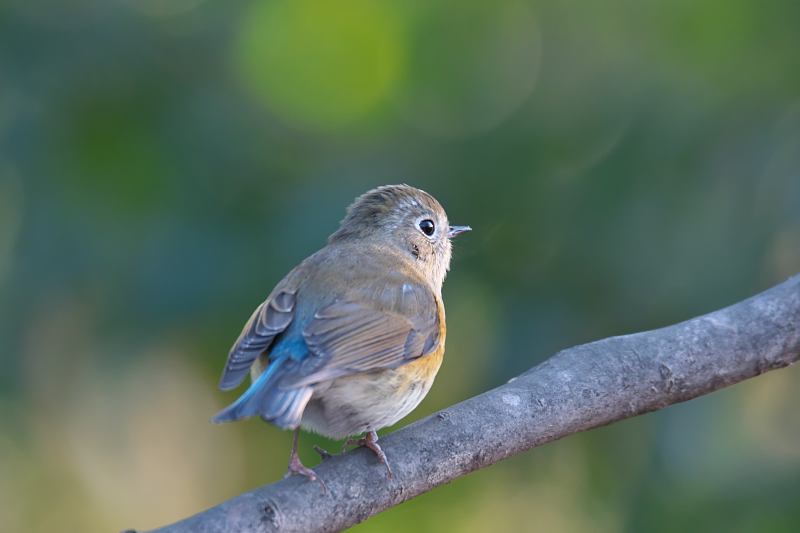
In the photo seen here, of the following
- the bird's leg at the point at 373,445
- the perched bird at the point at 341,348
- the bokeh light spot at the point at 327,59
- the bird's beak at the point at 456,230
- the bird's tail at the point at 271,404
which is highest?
the bokeh light spot at the point at 327,59

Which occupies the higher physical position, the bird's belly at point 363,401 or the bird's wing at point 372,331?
the bird's wing at point 372,331

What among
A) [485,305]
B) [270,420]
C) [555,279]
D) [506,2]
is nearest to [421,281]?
[485,305]

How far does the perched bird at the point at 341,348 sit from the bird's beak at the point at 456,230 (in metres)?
0.34

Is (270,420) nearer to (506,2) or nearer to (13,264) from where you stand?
(13,264)

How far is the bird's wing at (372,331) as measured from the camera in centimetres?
223

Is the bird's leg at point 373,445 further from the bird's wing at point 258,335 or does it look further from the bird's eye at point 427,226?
the bird's eye at point 427,226

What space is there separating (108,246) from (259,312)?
0.99m

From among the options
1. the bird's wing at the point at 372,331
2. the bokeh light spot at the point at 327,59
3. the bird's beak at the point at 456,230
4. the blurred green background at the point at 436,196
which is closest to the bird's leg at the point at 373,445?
the bird's wing at the point at 372,331

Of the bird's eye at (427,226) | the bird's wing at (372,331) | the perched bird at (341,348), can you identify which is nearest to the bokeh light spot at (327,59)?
the bird's eye at (427,226)

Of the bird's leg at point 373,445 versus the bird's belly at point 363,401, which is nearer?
the bird's leg at point 373,445

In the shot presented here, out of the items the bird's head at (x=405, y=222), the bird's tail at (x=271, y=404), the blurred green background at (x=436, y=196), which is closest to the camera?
the bird's tail at (x=271, y=404)

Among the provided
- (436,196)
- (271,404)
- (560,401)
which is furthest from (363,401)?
(436,196)

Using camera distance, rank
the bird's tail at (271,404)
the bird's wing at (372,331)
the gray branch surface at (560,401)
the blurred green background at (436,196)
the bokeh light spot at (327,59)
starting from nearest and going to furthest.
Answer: the bird's tail at (271,404)
the gray branch surface at (560,401)
the bird's wing at (372,331)
the blurred green background at (436,196)
the bokeh light spot at (327,59)

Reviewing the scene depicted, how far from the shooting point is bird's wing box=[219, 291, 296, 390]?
7.42ft
